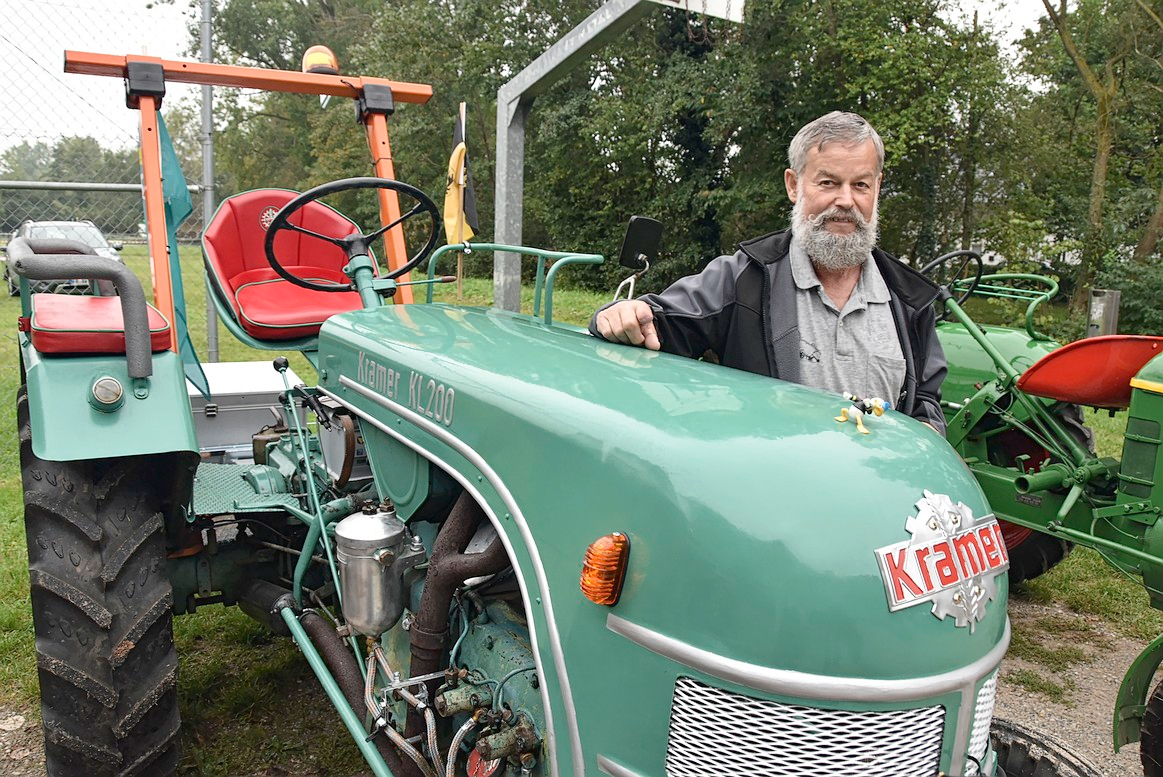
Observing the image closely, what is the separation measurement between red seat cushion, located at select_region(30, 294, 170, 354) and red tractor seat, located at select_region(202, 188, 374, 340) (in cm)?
87

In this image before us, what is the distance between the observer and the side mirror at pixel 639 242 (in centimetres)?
224

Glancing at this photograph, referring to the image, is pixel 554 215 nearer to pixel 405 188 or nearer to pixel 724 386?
pixel 405 188

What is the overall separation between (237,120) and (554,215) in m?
10.9

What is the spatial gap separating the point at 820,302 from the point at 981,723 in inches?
38.2

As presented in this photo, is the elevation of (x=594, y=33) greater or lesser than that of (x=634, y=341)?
greater

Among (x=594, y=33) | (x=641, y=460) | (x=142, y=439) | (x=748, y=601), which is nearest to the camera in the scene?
(x=748, y=601)

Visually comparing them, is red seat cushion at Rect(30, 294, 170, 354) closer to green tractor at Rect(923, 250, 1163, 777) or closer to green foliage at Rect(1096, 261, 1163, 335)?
green tractor at Rect(923, 250, 1163, 777)

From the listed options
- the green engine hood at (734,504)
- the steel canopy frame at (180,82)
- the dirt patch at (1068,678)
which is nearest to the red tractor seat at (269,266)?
the steel canopy frame at (180,82)

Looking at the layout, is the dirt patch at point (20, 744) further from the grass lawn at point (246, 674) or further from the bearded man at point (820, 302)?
the bearded man at point (820, 302)

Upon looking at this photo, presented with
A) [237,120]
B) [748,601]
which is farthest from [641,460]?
[237,120]

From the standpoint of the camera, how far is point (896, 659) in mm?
1130

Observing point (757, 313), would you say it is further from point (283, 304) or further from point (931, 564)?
point (283, 304)

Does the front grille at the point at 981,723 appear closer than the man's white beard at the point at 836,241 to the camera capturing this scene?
Yes

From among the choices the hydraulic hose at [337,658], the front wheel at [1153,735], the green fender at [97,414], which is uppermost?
the green fender at [97,414]
